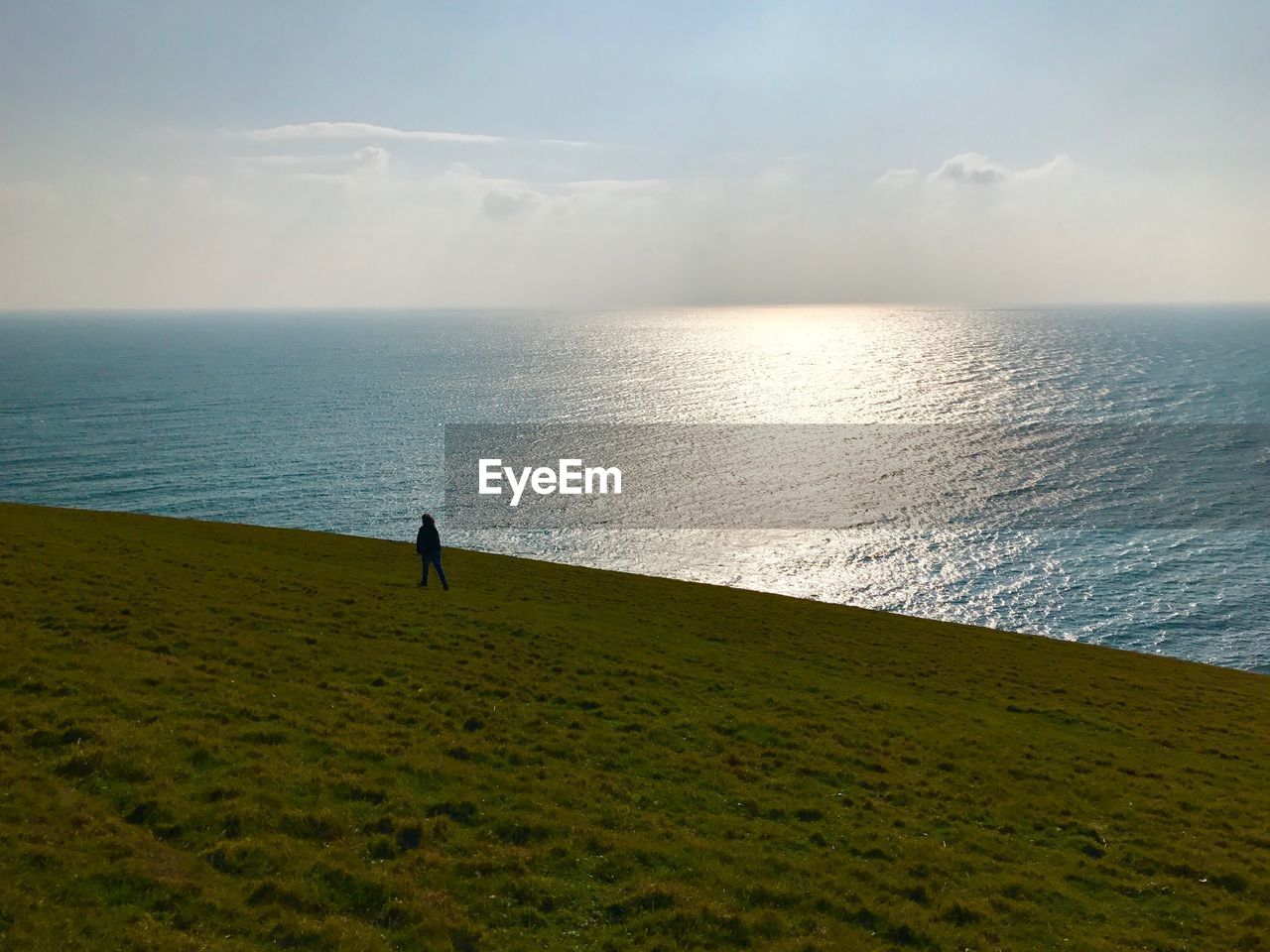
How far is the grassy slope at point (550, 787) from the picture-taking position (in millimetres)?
13828

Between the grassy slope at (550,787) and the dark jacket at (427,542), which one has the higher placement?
the dark jacket at (427,542)

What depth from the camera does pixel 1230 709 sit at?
3491cm

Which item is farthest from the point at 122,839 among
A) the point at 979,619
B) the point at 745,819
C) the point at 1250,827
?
the point at 979,619

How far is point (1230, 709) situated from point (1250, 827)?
1643 cm

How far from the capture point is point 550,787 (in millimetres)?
18750

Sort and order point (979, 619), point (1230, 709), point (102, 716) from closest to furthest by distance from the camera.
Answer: point (102, 716)
point (1230, 709)
point (979, 619)

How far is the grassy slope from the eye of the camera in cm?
1383

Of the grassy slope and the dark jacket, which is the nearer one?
the grassy slope

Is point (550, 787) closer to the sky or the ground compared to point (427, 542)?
closer to the ground

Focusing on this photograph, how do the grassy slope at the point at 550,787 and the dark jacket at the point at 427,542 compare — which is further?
the dark jacket at the point at 427,542

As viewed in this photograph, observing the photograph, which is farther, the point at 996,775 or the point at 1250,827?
the point at 996,775

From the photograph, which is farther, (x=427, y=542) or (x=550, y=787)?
(x=427, y=542)

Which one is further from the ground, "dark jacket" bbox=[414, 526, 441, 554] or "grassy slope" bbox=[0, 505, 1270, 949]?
"dark jacket" bbox=[414, 526, 441, 554]

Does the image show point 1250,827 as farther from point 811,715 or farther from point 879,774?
point 811,715
